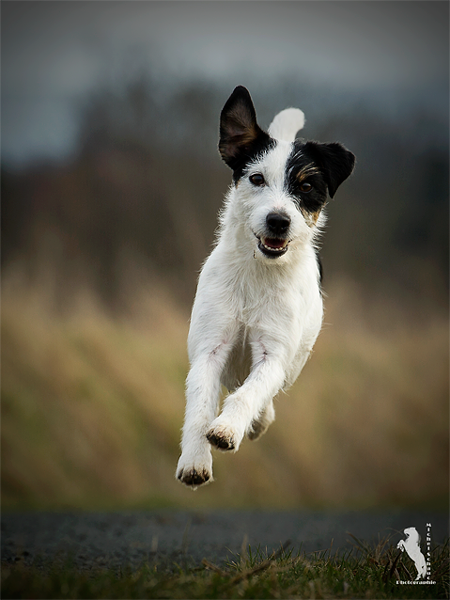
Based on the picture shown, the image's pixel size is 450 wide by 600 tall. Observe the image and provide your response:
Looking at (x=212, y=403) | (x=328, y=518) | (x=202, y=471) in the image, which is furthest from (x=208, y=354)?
(x=328, y=518)

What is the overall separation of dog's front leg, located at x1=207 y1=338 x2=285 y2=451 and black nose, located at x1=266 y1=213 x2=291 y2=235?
88 centimetres

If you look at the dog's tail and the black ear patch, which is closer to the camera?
the black ear patch

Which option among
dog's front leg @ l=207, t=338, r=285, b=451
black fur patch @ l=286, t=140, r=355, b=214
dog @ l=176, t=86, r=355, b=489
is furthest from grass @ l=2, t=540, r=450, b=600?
black fur patch @ l=286, t=140, r=355, b=214

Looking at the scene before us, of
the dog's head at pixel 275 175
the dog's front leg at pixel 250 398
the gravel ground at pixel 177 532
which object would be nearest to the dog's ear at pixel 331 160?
the dog's head at pixel 275 175

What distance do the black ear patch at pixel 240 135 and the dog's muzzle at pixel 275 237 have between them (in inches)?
25.1

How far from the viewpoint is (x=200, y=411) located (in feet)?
13.2

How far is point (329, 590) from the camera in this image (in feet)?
12.5

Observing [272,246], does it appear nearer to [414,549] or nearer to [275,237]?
[275,237]

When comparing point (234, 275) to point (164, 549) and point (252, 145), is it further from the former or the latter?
point (164, 549)

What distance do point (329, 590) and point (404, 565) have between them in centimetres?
108

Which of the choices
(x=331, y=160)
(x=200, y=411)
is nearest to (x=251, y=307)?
(x=200, y=411)

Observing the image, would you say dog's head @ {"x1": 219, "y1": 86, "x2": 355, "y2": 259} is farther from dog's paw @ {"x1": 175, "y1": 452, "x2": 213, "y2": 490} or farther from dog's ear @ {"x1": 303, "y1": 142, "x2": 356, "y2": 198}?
dog's paw @ {"x1": 175, "y1": 452, "x2": 213, "y2": 490}

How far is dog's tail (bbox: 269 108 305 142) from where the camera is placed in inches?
200

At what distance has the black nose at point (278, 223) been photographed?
407 centimetres
